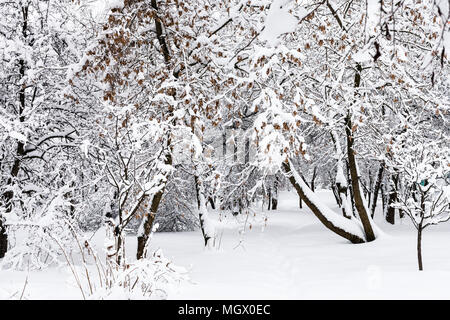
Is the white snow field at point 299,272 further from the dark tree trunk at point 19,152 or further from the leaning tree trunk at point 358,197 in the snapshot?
the dark tree trunk at point 19,152

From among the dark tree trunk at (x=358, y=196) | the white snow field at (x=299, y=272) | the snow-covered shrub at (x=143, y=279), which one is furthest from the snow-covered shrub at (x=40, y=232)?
the dark tree trunk at (x=358, y=196)

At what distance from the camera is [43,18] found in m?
7.71

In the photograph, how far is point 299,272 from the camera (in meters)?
7.00

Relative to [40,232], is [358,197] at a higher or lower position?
higher

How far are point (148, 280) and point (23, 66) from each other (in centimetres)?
667

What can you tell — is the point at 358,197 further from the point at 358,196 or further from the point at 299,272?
the point at 299,272

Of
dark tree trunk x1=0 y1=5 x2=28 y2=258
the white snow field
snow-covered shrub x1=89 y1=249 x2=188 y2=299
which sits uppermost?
dark tree trunk x1=0 y1=5 x2=28 y2=258

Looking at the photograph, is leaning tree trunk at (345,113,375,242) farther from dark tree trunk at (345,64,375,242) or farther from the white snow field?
the white snow field

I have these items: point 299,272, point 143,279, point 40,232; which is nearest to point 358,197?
point 299,272

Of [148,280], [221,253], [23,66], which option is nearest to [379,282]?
[148,280]

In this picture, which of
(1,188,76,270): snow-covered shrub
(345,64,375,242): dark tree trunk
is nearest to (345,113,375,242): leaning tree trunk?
(345,64,375,242): dark tree trunk

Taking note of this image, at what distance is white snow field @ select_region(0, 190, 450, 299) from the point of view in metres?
4.39

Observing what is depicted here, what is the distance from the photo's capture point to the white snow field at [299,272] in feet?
14.4
